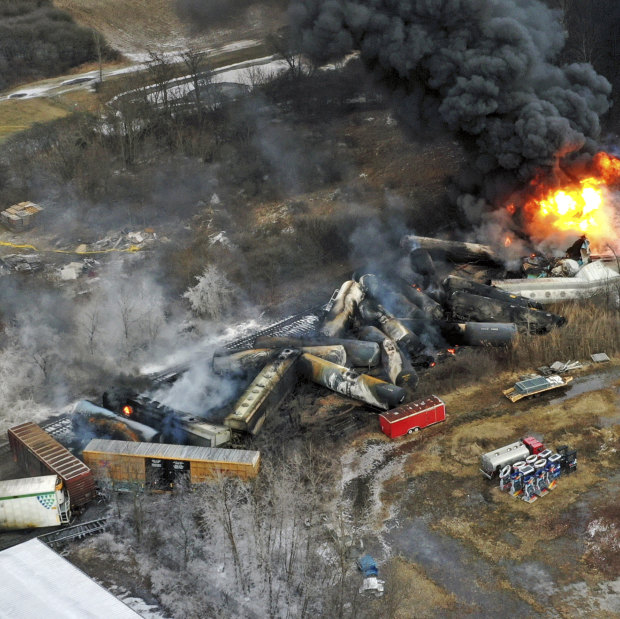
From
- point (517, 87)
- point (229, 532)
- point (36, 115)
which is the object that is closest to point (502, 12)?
point (517, 87)

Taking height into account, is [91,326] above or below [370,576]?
above

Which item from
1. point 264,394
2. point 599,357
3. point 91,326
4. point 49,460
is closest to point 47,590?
point 49,460

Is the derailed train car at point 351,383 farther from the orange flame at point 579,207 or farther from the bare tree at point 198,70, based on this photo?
the bare tree at point 198,70

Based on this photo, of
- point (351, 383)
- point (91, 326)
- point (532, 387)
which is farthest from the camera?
point (91, 326)

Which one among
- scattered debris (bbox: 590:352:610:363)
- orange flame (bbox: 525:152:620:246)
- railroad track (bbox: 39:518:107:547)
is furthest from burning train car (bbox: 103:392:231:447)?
orange flame (bbox: 525:152:620:246)

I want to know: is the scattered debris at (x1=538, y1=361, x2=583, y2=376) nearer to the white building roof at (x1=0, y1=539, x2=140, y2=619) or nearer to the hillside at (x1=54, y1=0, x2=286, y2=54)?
the white building roof at (x1=0, y1=539, x2=140, y2=619)

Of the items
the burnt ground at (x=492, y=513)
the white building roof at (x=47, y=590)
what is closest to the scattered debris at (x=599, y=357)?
the burnt ground at (x=492, y=513)

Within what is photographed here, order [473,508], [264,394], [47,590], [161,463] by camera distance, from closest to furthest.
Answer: [47,590]
[473,508]
[161,463]
[264,394]

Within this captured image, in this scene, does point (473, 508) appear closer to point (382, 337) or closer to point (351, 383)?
point (351, 383)
